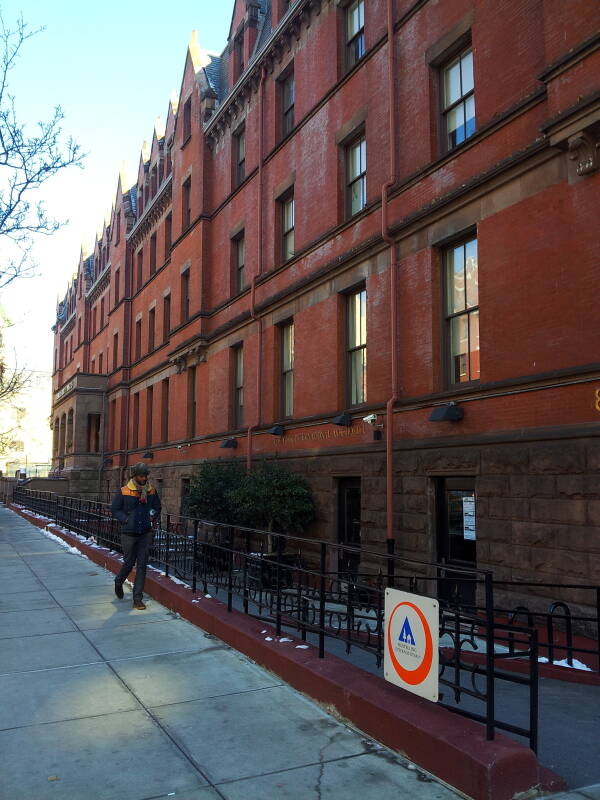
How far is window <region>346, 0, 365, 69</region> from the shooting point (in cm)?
1477

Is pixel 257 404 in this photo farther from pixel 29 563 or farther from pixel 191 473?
pixel 29 563

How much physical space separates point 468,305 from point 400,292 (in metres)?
1.70

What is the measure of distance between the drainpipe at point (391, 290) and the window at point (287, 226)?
4891 millimetres

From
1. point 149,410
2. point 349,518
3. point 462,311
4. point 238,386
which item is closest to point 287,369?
point 238,386

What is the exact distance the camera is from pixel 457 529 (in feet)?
35.2

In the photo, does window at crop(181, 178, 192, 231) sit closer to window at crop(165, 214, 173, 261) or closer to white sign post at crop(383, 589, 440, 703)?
window at crop(165, 214, 173, 261)

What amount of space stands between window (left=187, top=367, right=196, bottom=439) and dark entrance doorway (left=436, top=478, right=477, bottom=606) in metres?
13.9

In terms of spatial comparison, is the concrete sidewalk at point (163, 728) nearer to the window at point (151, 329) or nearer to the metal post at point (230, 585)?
the metal post at point (230, 585)

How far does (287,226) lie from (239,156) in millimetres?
4907

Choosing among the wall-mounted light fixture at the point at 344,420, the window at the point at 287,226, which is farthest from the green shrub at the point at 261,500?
the window at the point at 287,226

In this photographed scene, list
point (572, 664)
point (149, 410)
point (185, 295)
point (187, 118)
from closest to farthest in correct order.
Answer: point (572, 664) < point (185, 295) < point (187, 118) < point (149, 410)

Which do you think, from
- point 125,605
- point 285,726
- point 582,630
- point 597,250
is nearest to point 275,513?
point 125,605

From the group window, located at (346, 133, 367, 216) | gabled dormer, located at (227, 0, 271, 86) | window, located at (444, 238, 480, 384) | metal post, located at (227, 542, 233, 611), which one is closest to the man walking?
metal post, located at (227, 542, 233, 611)

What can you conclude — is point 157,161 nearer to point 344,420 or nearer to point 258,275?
point 258,275
